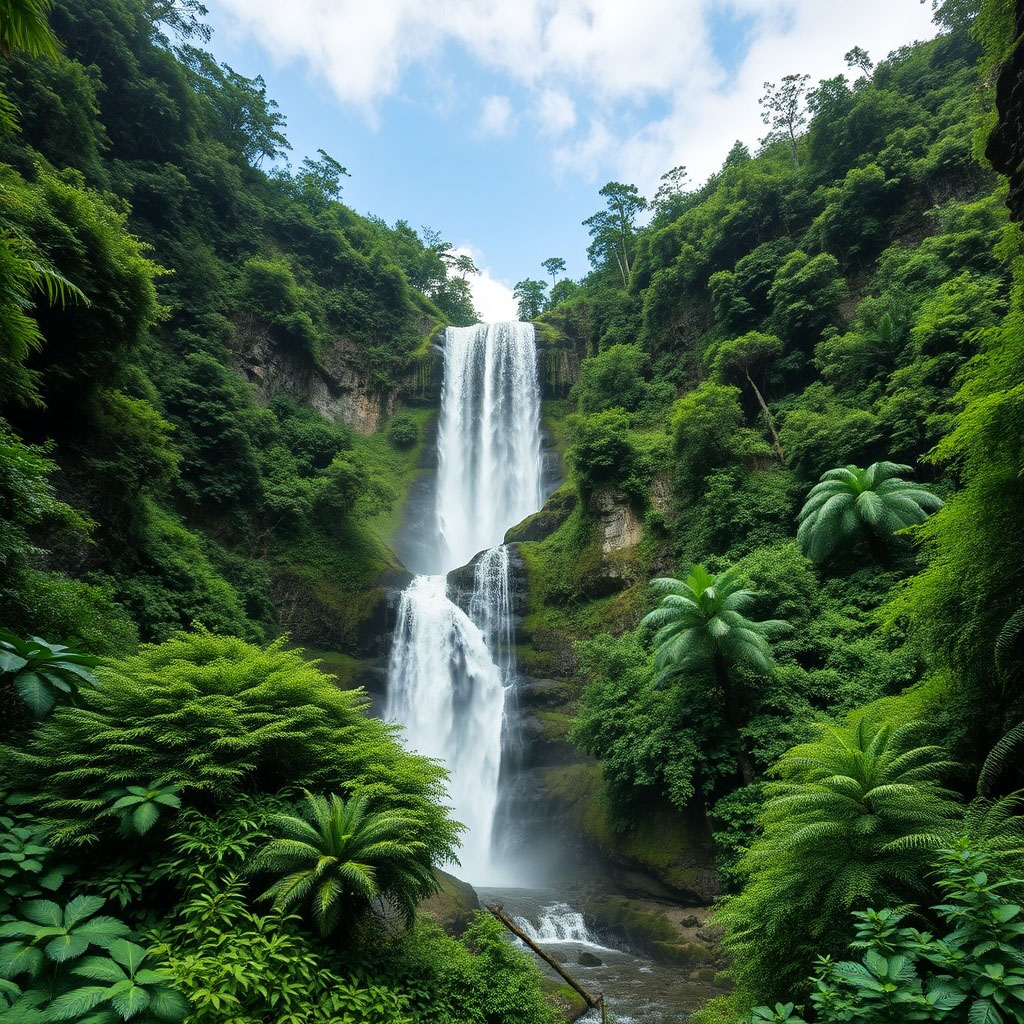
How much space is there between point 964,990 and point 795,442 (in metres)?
17.0

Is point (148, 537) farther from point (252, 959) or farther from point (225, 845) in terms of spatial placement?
point (252, 959)

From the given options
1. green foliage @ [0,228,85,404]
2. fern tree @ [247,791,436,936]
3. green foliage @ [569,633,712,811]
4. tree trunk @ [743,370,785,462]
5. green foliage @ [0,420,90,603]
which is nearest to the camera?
fern tree @ [247,791,436,936]

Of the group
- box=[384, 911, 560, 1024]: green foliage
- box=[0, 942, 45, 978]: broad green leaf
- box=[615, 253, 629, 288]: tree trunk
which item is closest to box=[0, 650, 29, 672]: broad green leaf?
box=[0, 942, 45, 978]: broad green leaf

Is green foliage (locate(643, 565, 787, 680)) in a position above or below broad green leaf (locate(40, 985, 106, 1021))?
above

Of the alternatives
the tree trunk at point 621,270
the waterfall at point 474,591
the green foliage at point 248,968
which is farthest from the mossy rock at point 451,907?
the tree trunk at point 621,270

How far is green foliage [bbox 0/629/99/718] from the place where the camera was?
3305mm

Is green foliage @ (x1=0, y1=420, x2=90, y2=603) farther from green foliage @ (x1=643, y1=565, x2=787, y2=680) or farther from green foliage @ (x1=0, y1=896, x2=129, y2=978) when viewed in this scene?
green foliage @ (x1=643, y1=565, x2=787, y2=680)

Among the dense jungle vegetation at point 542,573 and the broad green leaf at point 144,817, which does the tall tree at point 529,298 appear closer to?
the dense jungle vegetation at point 542,573

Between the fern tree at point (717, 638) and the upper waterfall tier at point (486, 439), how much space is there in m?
17.6

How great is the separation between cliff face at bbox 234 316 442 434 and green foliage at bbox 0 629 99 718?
25.9 meters

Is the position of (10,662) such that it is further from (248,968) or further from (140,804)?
(248,968)

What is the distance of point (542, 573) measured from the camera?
22141mm

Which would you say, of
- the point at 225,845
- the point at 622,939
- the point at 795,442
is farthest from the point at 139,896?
the point at 795,442

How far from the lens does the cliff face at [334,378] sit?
2753 centimetres
